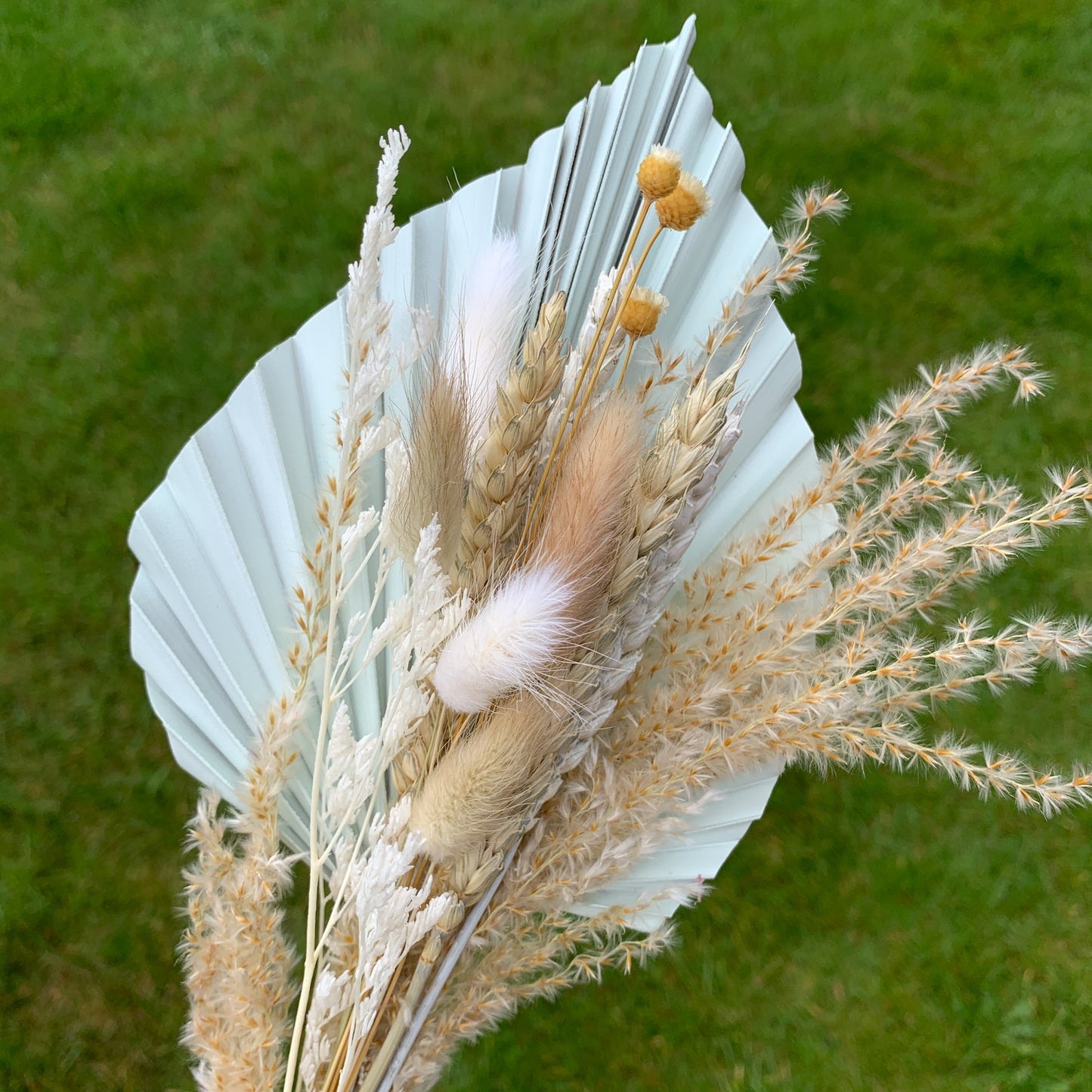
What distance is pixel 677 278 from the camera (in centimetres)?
79

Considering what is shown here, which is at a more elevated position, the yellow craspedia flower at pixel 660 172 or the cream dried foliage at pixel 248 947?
the yellow craspedia flower at pixel 660 172

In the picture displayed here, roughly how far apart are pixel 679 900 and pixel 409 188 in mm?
1387

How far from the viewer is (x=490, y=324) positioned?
0.64 metres

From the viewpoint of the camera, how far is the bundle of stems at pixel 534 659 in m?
0.51

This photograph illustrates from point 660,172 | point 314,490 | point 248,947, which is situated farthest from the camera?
point 314,490

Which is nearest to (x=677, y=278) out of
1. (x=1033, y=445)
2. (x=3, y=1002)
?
(x=1033, y=445)

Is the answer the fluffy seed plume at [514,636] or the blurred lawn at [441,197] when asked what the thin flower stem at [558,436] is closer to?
the fluffy seed plume at [514,636]

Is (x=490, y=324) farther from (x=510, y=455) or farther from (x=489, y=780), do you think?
(x=489, y=780)

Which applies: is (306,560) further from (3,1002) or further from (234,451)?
(3,1002)

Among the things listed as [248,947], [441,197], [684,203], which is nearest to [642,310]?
[684,203]

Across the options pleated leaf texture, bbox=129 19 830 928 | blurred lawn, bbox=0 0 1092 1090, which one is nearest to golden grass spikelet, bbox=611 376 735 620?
pleated leaf texture, bbox=129 19 830 928

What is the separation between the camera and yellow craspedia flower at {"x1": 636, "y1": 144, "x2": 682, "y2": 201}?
0.49 metres

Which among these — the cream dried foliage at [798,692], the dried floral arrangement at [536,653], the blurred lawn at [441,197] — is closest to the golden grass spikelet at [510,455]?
the dried floral arrangement at [536,653]

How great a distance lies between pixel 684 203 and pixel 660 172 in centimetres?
2
